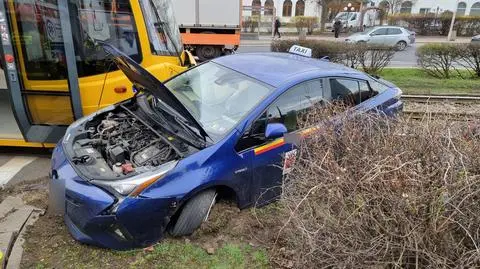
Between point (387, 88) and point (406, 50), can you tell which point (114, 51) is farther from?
point (406, 50)

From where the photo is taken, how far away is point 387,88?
205 inches

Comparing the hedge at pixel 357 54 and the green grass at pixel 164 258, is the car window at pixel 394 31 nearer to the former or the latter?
the hedge at pixel 357 54

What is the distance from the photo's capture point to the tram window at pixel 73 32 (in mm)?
4699

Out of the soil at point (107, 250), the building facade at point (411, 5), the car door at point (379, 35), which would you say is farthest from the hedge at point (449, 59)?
the building facade at point (411, 5)

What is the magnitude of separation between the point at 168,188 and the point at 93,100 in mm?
2485

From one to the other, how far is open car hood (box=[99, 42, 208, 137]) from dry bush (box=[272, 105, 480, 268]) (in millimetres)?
1256

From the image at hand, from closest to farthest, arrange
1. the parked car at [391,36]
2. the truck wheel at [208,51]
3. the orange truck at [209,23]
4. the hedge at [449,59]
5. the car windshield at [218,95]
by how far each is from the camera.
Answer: the car windshield at [218,95]
the hedge at [449,59]
the orange truck at [209,23]
the truck wheel at [208,51]
the parked car at [391,36]

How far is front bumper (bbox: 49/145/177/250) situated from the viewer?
3055 millimetres

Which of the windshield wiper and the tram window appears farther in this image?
the tram window

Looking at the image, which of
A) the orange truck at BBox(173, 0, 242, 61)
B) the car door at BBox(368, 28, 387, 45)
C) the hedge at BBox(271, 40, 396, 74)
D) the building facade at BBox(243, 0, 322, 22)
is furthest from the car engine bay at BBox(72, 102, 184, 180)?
the building facade at BBox(243, 0, 322, 22)

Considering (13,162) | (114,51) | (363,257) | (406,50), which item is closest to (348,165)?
(363,257)

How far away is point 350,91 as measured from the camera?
4.73 meters

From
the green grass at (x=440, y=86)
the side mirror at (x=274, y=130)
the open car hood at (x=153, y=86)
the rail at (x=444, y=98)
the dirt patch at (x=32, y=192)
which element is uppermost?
the open car hood at (x=153, y=86)

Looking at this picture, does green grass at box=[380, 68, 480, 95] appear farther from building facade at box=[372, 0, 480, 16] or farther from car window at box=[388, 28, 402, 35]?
building facade at box=[372, 0, 480, 16]
